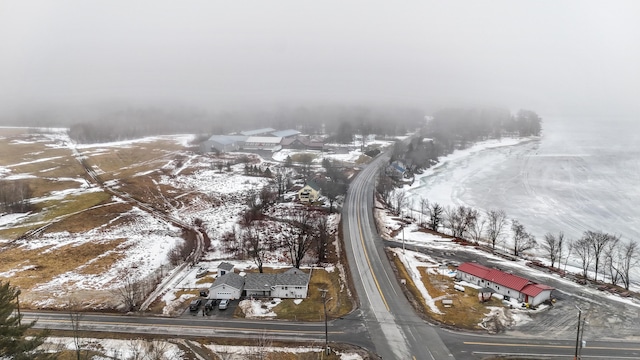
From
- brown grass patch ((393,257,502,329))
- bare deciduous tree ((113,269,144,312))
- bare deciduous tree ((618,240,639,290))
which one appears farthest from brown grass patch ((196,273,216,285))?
bare deciduous tree ((618,240,639,290))

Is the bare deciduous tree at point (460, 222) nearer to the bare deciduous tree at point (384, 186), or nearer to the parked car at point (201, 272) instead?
the bare deciduous tree at point (384, 186)

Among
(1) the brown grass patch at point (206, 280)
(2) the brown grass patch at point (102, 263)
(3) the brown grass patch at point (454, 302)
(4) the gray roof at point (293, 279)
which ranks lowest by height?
(2) the brown grass patch at point (102, 263)

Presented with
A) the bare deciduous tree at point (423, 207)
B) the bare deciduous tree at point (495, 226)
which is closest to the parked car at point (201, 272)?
the bare deciduous tree at point (495, 226)

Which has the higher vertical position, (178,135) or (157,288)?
(178,135)

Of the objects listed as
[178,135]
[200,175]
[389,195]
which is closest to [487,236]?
[389,195]

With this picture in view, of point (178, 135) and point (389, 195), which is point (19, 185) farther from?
point (178, 135)

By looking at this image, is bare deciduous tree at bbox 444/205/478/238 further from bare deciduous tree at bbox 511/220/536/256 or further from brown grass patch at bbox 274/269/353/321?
brown grass patch at bbox 274/269/353/321
